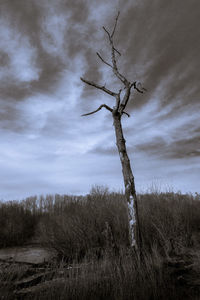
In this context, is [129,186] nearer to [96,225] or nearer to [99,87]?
[96,225]

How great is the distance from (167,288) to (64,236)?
3155 mm

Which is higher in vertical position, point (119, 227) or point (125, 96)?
point (125, 96)

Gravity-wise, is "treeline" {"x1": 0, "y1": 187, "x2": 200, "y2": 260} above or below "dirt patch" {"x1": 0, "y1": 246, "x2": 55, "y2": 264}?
above

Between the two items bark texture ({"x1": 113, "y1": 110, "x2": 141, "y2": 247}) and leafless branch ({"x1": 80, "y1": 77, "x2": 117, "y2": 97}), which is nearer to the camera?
bark texture ({"x1": 113, "y1": 110, "x2": 141, "y2": 247})

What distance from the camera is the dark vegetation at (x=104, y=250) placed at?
9.85 feet

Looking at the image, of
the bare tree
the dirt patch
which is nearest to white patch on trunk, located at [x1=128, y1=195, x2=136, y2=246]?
the bare tree

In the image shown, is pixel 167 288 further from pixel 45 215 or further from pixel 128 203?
pixel 45 215

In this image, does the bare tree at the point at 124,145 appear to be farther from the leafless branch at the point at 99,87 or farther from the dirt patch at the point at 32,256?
the dirt patch at the point at 32,256

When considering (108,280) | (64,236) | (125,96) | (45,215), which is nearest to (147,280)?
(108,280)

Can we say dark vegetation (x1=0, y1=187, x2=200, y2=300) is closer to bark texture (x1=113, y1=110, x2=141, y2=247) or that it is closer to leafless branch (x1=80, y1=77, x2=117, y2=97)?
bark texture (x1=113, y1=110, x2=141, y2=247)

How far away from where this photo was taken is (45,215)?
388 inches

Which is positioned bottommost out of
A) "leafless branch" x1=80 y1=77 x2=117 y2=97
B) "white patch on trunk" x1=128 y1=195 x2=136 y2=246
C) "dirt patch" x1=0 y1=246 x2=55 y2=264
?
"dirt patch" x1=0 y1=246 x2=55 y2=264

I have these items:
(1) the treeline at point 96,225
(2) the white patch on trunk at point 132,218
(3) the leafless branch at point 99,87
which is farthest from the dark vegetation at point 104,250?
(3) the leafless branch at point 99,87

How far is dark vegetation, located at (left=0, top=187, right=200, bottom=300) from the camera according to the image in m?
3.00
